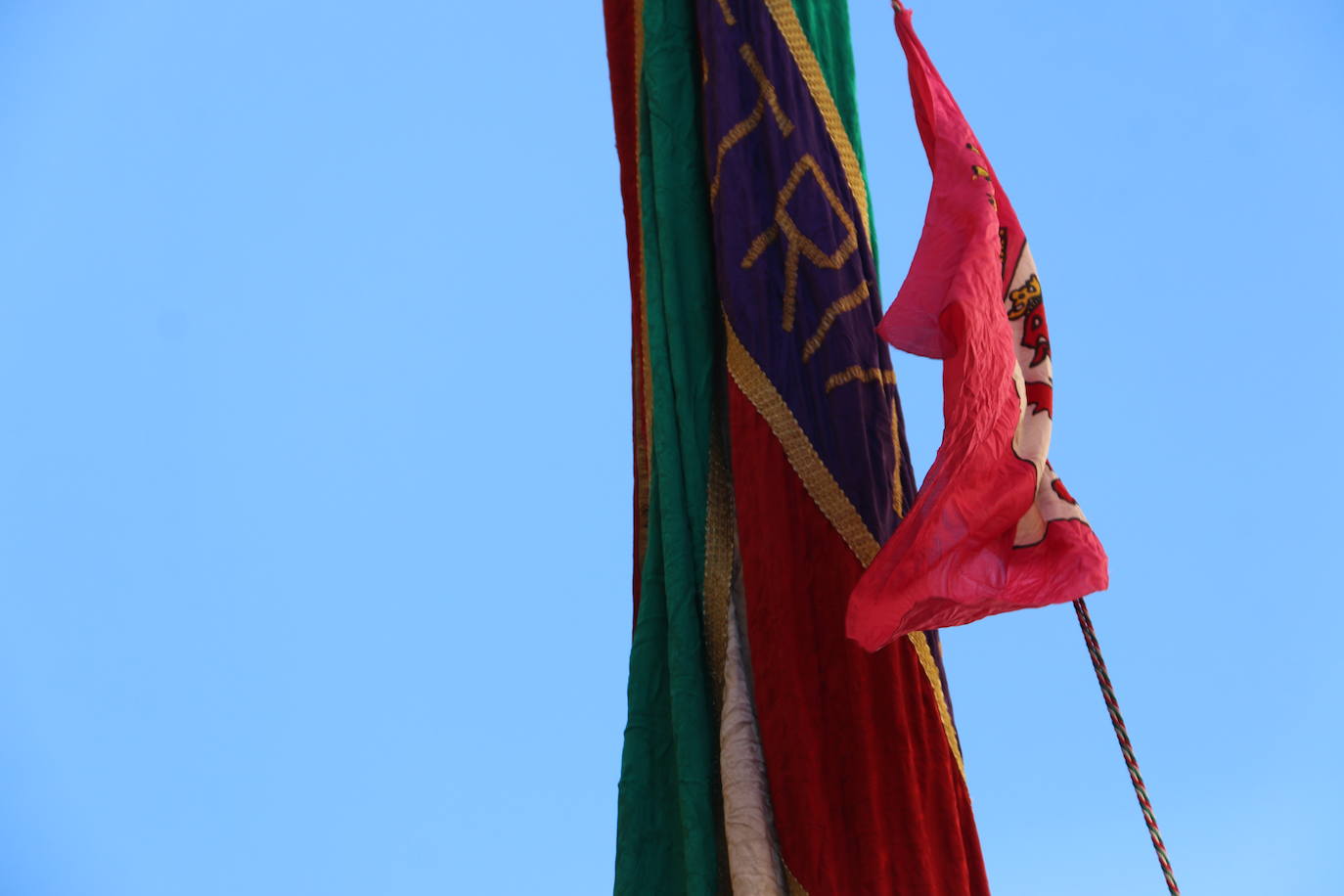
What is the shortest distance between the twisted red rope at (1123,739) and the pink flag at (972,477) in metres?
0.06

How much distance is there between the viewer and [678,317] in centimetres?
102

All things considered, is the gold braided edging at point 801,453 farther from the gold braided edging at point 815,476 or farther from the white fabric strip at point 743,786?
the white fabric strip at point 743,786

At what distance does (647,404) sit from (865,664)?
30 cm

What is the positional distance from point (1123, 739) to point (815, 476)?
0.94 ft

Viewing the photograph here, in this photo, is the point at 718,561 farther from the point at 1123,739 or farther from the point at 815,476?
the point at 1123,739

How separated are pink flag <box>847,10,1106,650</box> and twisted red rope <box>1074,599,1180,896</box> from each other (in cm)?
6

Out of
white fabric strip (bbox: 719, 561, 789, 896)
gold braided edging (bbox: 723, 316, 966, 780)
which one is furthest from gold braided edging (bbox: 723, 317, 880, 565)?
white fabric strip (bbox: 719, 561, 789, 896)

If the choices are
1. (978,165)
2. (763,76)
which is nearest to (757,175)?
(763,76)

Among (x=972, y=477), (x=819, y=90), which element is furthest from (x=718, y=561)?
(x=819, y=90)

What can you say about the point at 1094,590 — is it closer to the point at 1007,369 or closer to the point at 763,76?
the point at 1007,369

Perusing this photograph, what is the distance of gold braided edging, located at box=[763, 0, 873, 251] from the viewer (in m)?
1.06

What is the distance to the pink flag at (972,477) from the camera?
0.76 m

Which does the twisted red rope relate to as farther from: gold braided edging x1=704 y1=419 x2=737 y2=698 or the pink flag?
gold braided edging x1=704 y1=419 x2=737 y2=698

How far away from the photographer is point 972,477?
0.78 meters
